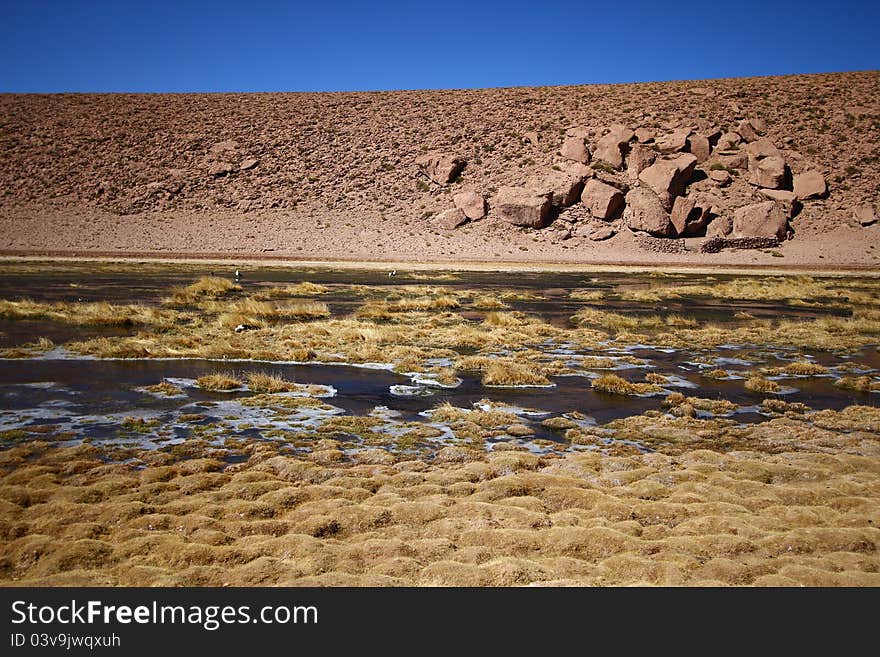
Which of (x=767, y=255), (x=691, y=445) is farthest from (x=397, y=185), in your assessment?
(x=691, y=445)

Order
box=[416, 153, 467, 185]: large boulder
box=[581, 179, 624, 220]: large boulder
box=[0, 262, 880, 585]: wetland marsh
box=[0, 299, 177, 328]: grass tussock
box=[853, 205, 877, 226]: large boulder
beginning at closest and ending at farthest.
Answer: box=[0, 262, 880, 585]: wetland marsh → box=[0, 299, 177, 328]: grass tussock → box=[853, 205, 877, 226]: large boulder → box=[581, 179, 624, 220]: large boulder → box=[416, 153, 467, 185]: large boulder

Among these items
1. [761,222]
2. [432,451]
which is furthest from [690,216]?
[432,451]

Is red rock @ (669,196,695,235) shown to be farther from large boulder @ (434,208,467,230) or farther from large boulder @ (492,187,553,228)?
large boulder @ (434,208,467,230)

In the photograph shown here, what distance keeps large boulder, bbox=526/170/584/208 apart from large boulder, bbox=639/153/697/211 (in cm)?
574

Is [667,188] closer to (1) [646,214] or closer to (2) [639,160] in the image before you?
(1) [646,214]

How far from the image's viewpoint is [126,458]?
994cm

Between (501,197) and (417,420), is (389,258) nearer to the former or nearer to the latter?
(501,197)

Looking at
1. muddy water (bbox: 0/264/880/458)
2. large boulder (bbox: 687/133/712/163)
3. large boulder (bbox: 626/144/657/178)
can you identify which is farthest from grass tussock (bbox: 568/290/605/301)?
large boulder (bbox: 687/133/712/163)

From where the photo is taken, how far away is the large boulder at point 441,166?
69750 millimetres

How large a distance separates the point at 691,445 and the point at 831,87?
84.4 metres

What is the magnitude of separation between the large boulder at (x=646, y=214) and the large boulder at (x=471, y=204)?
491 inches

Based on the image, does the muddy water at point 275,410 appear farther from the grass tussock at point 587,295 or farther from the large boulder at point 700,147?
the large boulder at point 700,147

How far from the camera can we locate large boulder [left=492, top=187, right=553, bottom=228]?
2399 inches

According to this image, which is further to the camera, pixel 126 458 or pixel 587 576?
pixel 126 458
